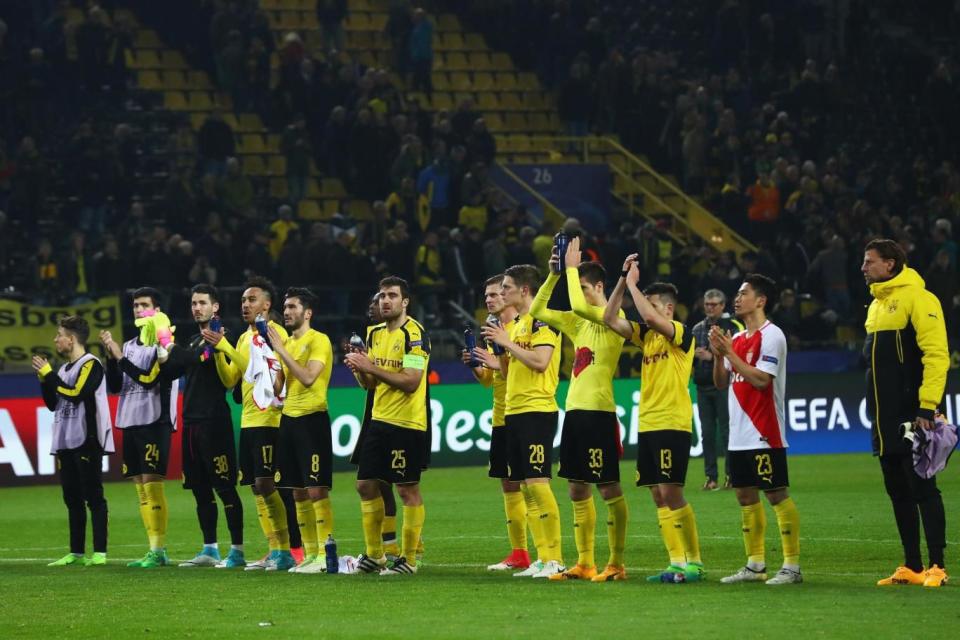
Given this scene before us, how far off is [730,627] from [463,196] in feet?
68.9

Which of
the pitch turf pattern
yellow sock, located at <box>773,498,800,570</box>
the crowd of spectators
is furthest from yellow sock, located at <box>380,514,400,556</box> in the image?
the crowd of spectators

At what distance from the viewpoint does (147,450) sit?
1485cm

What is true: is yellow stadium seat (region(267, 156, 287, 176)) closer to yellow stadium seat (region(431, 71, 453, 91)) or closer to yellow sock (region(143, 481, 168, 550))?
yellow stadium seat (region(431, 71, 453, 91))

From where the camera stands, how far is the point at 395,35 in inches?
1359

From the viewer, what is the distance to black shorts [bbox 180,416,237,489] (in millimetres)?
14562

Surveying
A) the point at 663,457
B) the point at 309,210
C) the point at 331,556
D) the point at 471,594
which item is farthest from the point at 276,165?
the point at 471,594

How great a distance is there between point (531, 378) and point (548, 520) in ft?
3.59

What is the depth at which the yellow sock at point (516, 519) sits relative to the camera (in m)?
14.1

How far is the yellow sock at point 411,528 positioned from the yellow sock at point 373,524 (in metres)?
0.19

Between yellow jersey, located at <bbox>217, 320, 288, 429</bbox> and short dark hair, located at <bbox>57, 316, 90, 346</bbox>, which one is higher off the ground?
short dark hair, located at <bbox>57, 316, 90, 346</bbox>

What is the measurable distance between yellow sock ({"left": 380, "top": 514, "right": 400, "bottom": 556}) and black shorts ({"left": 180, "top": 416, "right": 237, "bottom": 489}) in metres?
1.47

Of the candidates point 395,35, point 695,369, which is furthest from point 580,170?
point 695,369

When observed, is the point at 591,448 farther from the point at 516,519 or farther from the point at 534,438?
the point at 516,519

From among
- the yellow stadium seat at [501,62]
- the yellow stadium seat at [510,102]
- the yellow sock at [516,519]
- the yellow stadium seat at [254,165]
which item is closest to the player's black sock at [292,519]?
the yellow sock at [516,519]
